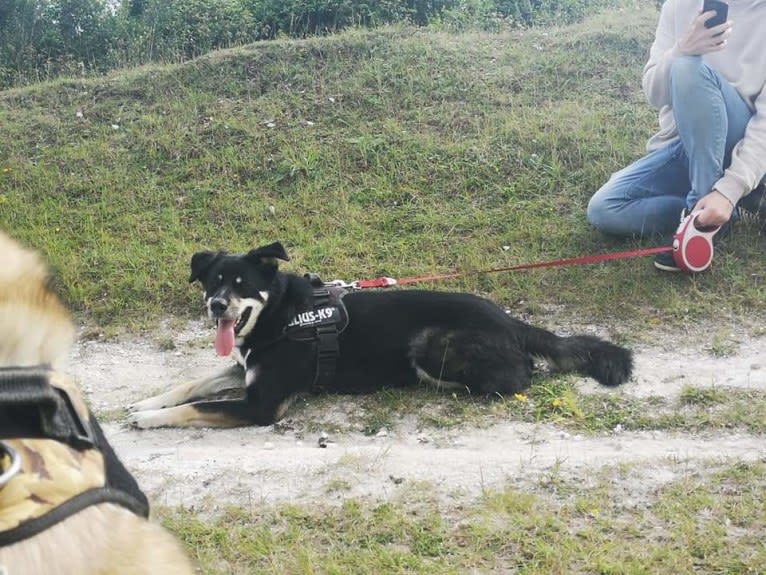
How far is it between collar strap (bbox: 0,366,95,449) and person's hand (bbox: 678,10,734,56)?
5.00m

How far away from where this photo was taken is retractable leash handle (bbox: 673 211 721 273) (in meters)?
5.15

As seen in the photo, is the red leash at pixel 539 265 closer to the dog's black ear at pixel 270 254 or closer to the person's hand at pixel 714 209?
the person's hand at pixel 714 209

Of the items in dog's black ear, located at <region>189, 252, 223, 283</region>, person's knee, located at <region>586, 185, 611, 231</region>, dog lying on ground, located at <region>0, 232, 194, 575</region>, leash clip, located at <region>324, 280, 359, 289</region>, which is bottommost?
leash clip, located at <region>324, 280, 359, 289</region>

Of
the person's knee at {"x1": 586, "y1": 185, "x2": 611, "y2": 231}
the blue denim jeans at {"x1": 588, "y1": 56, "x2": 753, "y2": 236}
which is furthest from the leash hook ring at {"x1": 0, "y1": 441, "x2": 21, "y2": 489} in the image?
the person's knee at {"x1": 586, "y1": 185, "x2": 611, "y2": 231}

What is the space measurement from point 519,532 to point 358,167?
4.92 m

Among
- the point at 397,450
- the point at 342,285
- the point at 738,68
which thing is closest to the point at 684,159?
the point at 738,68

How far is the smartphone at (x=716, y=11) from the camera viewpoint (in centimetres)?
505

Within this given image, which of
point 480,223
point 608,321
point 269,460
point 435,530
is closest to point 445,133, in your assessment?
point 480,223

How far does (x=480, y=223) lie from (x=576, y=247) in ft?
2.57

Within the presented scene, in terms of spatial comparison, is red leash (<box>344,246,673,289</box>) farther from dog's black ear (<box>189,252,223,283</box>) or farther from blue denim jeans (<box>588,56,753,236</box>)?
dog's black ear (<box>189,252,223,283</box>)

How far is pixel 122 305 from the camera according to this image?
5.73 metres

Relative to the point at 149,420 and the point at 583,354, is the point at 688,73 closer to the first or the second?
the point at 583,354

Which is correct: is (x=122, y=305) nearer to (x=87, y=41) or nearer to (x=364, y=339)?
(x=364, y=339)

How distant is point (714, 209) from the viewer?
502 cm
